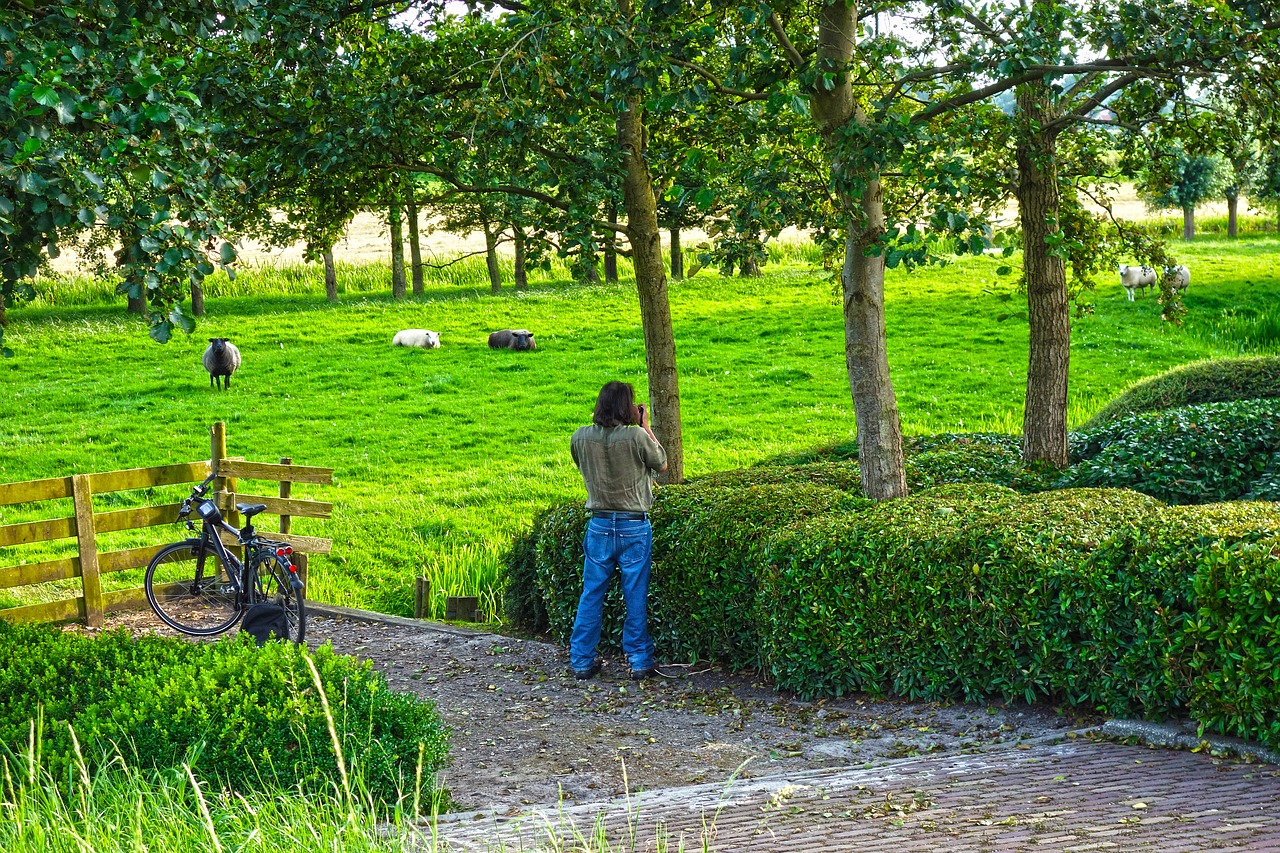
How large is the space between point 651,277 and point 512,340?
17.9 meters

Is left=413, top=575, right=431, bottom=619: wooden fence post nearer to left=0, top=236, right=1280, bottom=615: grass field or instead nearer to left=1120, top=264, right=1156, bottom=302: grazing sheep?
left=0, top=236, right=1280, bottom=615: grass field

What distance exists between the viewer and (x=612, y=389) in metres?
8.89

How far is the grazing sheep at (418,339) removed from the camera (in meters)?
30.3

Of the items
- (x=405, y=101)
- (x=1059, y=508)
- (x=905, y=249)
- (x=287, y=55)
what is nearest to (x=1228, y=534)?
(x=1059, y=508)

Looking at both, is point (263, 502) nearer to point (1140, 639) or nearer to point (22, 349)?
point (1140, 639)

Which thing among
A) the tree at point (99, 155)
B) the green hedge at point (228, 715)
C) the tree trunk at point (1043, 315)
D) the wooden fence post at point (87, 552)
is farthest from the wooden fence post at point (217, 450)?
the tree trunk at point (1043, 315)

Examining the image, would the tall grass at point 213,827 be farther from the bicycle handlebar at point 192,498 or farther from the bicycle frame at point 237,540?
the bicycle handlebar at point 192,498

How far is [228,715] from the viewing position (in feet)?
18.5

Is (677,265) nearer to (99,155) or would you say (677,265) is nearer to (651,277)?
(651,277)

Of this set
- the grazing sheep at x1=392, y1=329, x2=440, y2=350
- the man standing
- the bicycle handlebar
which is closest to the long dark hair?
the man standing

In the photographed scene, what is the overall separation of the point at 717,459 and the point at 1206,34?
11.7 meters

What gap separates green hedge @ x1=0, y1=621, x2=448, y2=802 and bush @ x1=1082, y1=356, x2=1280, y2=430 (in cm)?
1058

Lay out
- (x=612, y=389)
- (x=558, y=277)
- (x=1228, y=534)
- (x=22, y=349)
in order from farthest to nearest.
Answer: (x=558, y=277) < (x=22, y=349) < (x=612, y=389) < (x=1228, y=534)

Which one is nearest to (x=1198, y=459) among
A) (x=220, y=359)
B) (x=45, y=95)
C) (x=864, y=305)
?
(x=864, y=305)
